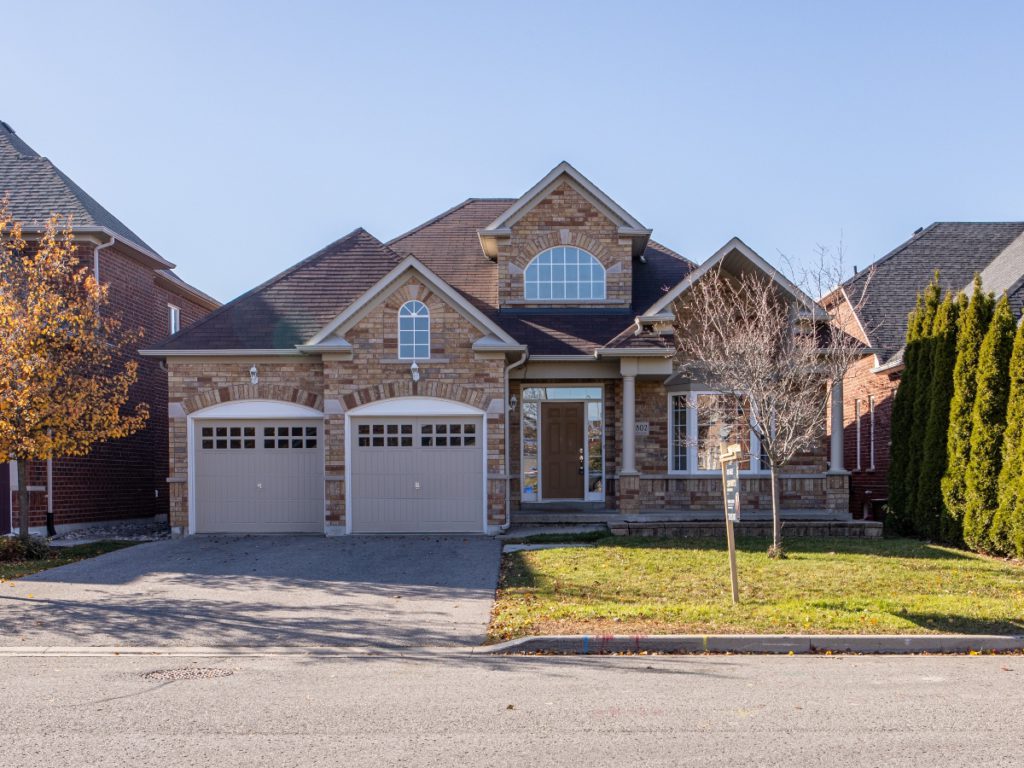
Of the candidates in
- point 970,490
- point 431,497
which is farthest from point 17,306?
point 970,490

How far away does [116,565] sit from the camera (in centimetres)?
1416

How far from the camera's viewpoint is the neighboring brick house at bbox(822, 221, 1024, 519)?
2230 centimetres

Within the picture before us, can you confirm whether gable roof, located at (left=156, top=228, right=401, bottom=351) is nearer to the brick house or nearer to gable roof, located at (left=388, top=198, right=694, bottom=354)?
the brick house

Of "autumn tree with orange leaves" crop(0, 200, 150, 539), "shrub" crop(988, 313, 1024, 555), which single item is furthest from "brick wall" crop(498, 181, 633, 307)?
"autumn tree with orange leaves" crop(0, 200, 150, 539)

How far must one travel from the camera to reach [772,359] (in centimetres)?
1563

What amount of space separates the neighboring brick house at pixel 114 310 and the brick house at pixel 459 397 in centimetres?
294

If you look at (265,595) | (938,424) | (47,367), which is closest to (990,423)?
(938,424)

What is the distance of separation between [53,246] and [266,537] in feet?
20.0

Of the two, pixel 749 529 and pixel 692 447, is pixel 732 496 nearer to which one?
pixel 749 529

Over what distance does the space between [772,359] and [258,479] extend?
31.1 ft

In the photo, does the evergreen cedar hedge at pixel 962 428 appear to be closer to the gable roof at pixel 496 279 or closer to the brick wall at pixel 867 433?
the brick wall at pixel 867 433

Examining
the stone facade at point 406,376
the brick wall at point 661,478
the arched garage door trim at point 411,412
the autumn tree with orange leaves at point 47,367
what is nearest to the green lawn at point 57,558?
the autumn tree with orange leaves at point 47,367

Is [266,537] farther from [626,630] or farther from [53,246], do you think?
[626,630]

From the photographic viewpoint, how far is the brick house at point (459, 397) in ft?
56.3
